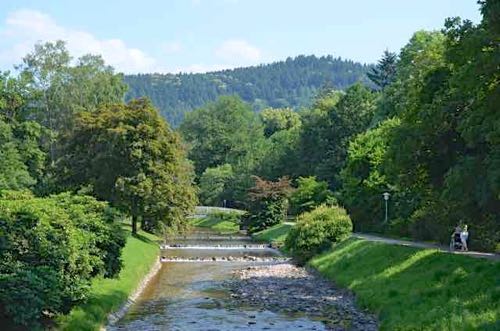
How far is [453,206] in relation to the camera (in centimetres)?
3053

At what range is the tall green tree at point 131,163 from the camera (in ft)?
161

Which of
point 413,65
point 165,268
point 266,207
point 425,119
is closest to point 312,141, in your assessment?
point 266,207

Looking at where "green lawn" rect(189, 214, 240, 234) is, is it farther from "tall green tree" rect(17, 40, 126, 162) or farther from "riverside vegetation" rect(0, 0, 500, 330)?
"tall green tree" rect(17, 40, 126, 162)

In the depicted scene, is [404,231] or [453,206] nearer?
[453,206]

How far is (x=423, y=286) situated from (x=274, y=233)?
43787 mm

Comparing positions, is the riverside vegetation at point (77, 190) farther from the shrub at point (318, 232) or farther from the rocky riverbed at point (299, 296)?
the shrub at point (318, 232)

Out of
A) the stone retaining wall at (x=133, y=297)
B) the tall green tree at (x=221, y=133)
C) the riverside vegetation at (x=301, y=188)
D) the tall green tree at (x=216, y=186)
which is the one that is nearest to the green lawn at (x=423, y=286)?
the riverside vegetation at (x=301, y=188)

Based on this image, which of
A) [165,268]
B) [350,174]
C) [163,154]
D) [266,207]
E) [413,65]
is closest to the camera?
[165,268]

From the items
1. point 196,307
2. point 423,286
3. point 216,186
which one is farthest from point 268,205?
point 423,286

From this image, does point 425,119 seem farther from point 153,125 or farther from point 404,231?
point 153,125

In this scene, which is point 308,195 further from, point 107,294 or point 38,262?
point 38,262

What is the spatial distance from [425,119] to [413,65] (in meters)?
33.4

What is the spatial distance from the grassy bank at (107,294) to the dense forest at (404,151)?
1469 cm

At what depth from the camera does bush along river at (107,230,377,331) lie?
2447 centimetres
